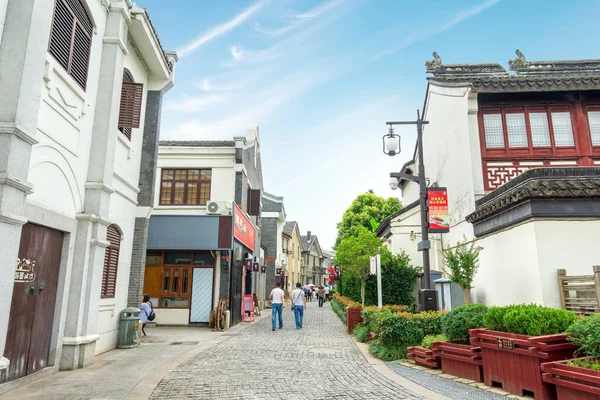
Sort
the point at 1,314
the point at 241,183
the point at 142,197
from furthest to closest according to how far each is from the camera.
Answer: the point at 241,183 < the point at 142,197 < the point at 1,314

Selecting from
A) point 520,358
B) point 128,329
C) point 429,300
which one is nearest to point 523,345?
point 520,358

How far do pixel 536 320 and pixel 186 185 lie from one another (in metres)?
13.6

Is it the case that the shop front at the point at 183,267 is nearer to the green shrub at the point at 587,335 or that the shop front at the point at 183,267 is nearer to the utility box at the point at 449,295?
the utility box at the point at 449,295

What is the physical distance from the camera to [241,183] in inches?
644

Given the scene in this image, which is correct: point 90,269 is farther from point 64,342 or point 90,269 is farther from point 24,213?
point 24,213

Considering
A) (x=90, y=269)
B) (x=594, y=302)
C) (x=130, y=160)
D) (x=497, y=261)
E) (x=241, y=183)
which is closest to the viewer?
(x=594, y=302)

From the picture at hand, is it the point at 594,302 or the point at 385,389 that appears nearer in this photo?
the point at 385,389

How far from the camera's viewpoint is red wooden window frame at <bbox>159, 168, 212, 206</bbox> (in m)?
16.1

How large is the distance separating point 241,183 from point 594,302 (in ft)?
40.8

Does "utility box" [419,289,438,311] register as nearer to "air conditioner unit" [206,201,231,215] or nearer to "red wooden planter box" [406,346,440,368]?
"red wooden planter box" [406,346,440,368]

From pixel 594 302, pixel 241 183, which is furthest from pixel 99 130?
pixel 594 302

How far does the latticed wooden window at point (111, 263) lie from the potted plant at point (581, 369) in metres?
8.62

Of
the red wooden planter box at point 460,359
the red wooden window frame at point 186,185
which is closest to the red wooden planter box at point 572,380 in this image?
the red wooden planter box at point 460,359

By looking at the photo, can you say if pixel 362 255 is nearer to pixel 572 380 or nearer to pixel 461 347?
pixel 461 347
